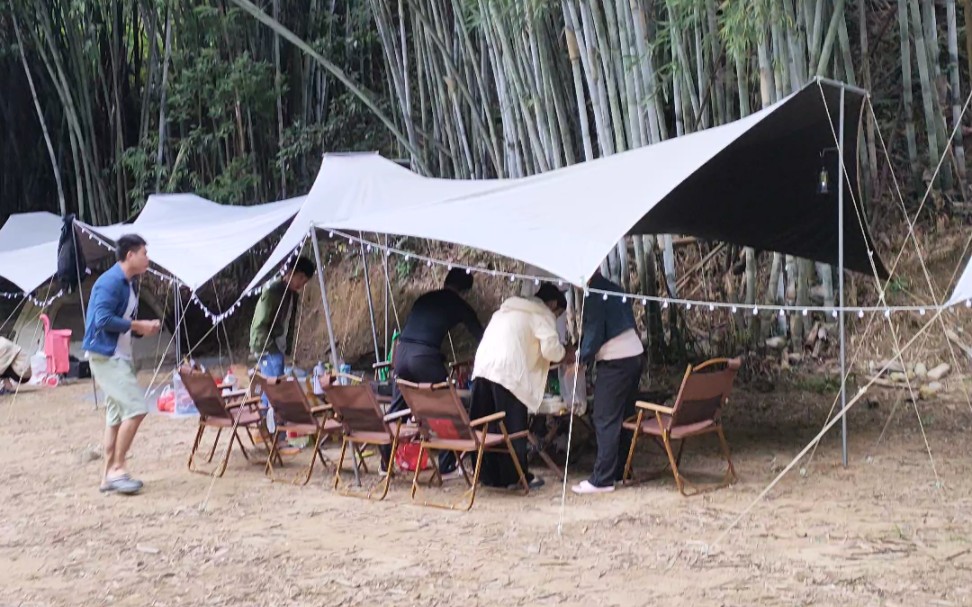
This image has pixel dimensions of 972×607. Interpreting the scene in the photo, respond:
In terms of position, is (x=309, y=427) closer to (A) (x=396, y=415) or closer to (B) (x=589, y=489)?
(A) (x=396, y=415)

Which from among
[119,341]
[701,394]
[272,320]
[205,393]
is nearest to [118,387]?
[119,341]

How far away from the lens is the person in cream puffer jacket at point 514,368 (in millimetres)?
4254

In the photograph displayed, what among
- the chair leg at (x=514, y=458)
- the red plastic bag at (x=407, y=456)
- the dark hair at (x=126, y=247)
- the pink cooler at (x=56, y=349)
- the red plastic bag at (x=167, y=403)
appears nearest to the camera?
the chair leg at (x=514, y=458)

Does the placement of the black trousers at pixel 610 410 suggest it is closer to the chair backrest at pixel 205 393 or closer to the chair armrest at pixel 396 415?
the chair armrest at pixel 396 415

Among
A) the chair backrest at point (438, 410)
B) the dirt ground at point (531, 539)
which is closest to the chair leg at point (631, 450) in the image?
the dirt ground at point (531, 539)

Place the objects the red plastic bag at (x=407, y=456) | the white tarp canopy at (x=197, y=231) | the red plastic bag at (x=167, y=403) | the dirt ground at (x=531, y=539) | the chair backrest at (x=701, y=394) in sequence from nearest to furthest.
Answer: the dirt ground at (x=531, y=539) → the chair backrest at (x=701, y=394) → the red plastic bag at (x=407, y=456) → the white tarp canopy at (x=197, y=231) → the red plastic bag at (x=167, y=403)

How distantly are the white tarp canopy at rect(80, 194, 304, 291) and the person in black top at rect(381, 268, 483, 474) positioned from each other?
1656 millimetres

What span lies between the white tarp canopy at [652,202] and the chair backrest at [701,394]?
70 cm

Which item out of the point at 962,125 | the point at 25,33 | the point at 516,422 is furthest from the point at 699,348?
the point at 25,33

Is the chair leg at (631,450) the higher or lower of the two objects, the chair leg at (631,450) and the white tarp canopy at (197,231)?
the lower

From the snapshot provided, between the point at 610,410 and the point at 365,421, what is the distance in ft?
3.70

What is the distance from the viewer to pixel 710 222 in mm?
5254

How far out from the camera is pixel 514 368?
4238mm

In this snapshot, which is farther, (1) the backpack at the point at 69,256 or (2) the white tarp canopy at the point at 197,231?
(1) the backpack at the point at 69,256
